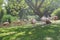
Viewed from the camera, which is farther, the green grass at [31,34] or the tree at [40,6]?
the tree at [40,6]

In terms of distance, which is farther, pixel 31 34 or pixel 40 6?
pixel 40 6

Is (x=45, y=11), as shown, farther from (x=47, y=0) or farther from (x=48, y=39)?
(x=48, y=39)

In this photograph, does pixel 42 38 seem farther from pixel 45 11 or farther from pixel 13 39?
pixel 45 11

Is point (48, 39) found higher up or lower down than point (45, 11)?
higher up

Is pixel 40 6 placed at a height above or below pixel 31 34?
below

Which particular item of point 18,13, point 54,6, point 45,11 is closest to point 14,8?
point 18,13

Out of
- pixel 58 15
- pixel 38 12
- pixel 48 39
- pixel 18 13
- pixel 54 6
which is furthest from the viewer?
pixel 54 6

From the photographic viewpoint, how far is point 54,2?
75.6 feet

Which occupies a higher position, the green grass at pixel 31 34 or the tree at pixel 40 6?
the green grass at pixel 31 34

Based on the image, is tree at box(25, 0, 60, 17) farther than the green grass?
Yes

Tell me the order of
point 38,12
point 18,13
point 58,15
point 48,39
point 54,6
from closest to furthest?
1. point 48,39
2. point 58,15
3. point 18,13
4. point 38,12
5. point 54,6

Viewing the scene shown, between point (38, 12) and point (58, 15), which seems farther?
→ point (38, 12)

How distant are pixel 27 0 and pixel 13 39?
14007 millimetres

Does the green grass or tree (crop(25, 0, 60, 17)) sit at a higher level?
the green grass
